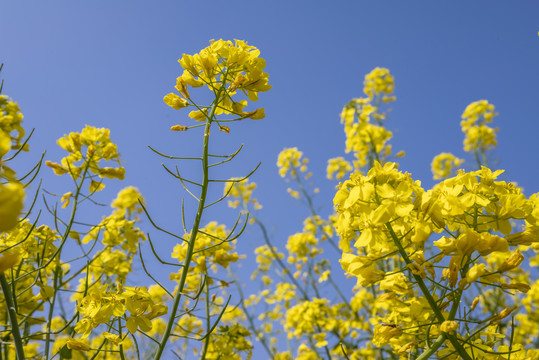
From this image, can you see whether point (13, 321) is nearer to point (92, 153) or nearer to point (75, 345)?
point (75, 345)

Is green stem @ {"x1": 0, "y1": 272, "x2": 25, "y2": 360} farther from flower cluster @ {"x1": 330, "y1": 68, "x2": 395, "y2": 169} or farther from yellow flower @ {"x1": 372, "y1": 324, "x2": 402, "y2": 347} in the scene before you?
flower cluster @ {"x1": 330, "y1": 68, "x2": 395, "y2": 169}

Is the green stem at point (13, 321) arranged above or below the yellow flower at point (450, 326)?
above

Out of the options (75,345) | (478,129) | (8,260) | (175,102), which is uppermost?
(478,129)

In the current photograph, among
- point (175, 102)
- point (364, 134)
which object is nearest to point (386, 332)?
point (175, 102)

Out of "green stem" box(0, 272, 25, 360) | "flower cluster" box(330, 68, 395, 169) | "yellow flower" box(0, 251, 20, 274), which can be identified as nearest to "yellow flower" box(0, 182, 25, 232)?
"yellow flower" box(0, 251, 20, 274)

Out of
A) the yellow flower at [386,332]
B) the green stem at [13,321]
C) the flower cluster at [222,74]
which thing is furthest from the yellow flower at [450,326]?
the green stem at [13,321]

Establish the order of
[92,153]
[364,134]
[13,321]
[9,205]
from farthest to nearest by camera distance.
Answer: [364,134], [92,153], [13,321], [9,205]

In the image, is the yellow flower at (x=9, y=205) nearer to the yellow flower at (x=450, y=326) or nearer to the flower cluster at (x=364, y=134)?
the yellow flower at (x=450, y=326)

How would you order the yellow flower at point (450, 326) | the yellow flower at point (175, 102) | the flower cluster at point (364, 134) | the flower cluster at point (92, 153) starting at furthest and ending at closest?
the flower cluster at point (364, 134) < the flower cluster at point (92, 153) < the yellow flower at point (175, 102) < the yellow flower at point (450, 326)

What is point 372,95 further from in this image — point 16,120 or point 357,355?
point 16,120

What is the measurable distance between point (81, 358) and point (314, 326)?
2.75 m

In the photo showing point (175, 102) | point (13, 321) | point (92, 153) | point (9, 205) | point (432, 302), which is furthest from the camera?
point (92, 153)

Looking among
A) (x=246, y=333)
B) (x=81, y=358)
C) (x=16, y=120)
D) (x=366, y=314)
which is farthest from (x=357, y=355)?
(x=16, y=120)

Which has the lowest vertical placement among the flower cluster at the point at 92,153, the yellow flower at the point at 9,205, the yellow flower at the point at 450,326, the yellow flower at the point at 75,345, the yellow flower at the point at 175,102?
the yellow flower at the point at 9,205
